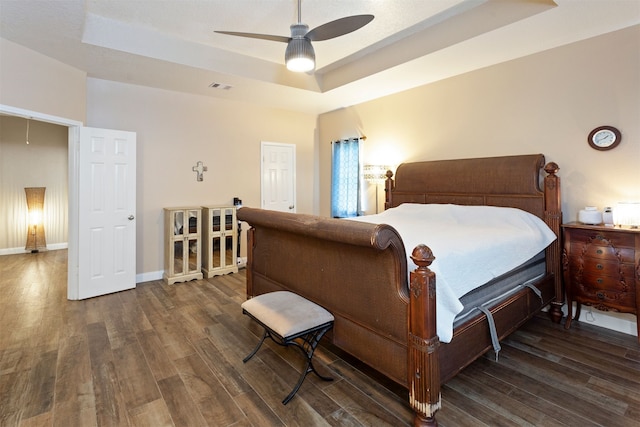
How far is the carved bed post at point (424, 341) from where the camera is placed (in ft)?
5.44

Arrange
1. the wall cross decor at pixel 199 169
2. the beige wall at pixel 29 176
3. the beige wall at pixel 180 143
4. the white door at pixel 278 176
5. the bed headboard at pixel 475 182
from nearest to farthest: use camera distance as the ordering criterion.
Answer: the bed headboard at pixel 475 182 → the beige wall at pixel 180 143 → the wall cross decor at pixel 199 169 → the white door at pixel 278 176 → the beige wall at pixel 29 176

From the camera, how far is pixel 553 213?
3107mm

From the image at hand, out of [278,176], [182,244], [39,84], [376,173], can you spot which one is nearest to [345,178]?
[376,173]

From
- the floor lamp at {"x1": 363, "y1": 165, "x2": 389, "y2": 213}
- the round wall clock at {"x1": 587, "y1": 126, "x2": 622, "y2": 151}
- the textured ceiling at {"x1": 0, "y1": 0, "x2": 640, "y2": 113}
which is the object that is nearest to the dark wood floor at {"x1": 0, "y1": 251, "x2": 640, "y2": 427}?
the round wall clock at {"x1": 587, "y1": 126, "x2": 622, "y2": 151}

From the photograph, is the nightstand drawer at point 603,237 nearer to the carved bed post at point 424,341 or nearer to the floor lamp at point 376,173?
the carved bed post at point 424,341

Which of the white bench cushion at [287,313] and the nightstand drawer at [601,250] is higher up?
the nightstand drawer at [601,250]

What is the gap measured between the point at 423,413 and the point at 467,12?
3.34 meters

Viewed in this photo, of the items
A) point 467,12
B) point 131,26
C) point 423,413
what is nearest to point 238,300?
point 423,413

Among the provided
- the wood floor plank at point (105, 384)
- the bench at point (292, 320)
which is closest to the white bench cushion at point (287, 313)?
the bench at point (292, 320)

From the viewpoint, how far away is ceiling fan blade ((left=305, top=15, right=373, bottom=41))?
221 centimetres

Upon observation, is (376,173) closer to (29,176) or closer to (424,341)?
(424,341)

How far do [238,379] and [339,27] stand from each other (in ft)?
8.60

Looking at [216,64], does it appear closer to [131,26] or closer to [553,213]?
[131,26]

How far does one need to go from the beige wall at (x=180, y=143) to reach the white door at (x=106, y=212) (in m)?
0.32
